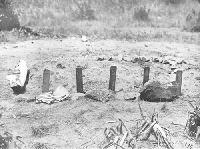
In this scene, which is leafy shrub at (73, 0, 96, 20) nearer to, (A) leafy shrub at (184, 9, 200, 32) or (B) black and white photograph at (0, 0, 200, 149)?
(B) black and white photograph at (0, 0, 200, 149)

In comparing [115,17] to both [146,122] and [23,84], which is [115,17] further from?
[146,122]

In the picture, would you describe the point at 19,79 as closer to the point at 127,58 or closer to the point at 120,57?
the point at 120,57

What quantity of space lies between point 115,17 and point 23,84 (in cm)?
767

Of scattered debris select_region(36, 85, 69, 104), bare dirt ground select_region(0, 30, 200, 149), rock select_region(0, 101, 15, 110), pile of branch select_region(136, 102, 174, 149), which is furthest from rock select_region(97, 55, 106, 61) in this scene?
pile of branch select_region(136, 102, 174, 149)

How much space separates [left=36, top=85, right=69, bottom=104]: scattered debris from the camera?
17.6ft

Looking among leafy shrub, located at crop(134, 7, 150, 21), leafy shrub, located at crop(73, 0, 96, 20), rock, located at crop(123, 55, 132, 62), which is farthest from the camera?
leafy shrub, located at crop(134, 7, 150, 21)

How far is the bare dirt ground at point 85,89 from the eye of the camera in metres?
4.37

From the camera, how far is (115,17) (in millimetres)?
12797

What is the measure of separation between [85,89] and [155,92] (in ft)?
5.03

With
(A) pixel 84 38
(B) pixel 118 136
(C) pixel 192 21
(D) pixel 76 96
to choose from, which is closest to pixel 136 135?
(B) pixel 118 136

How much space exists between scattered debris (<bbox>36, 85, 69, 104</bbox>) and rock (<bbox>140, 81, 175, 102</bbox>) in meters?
1.46

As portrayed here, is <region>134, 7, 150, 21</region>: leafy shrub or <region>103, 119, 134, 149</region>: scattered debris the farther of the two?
<region>134, 7, 150, 21</region>: leafy shrub

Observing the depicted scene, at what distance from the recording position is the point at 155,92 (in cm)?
539

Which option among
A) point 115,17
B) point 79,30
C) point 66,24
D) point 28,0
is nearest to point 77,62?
point 79,30
